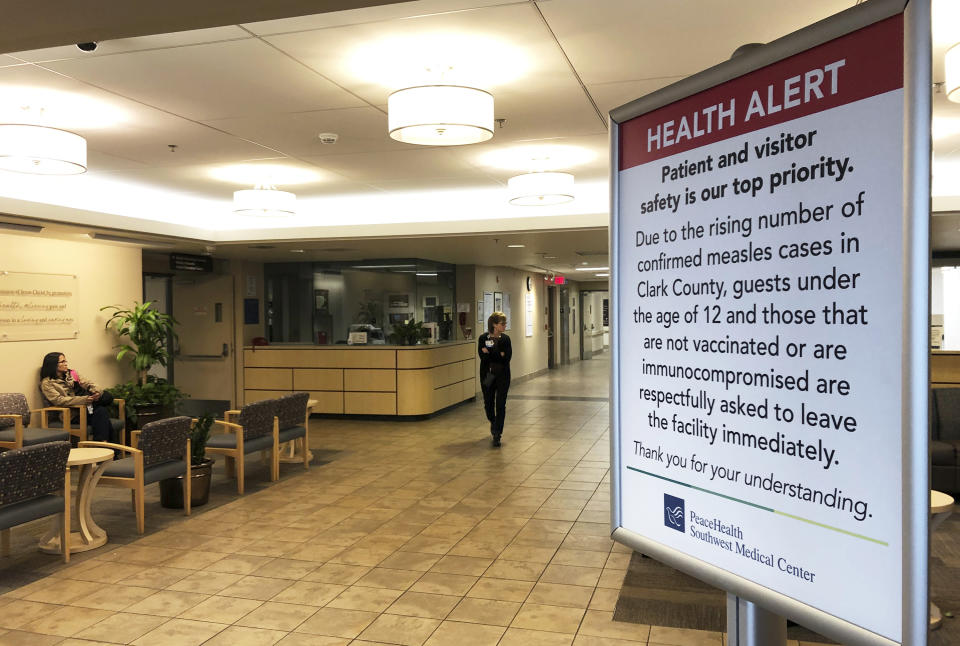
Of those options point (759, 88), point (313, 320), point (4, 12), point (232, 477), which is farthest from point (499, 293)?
point (759, 88)

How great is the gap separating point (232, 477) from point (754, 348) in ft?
24.9

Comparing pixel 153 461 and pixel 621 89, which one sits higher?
pixel 621 89

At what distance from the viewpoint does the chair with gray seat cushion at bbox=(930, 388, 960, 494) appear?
6598 millimetres

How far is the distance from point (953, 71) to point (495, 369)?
21.5ft

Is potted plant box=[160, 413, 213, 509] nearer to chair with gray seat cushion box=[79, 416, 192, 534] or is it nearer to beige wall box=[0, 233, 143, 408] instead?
chair with gray seat cushion box=[79, 416, 192, 534]

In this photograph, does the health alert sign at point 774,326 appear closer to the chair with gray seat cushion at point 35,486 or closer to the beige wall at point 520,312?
the chair with gray seat cushion at point 35,486

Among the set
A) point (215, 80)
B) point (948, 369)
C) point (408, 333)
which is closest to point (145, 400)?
point (408, 333)

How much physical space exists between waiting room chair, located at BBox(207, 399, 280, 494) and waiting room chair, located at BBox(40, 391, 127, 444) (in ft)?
7.53

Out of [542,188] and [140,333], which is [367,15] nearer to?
[542,188]

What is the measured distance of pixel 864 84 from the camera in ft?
3.41

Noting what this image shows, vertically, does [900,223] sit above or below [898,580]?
above

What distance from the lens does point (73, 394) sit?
9211 mm

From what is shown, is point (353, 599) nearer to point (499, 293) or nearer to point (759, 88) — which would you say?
point (759, 88)

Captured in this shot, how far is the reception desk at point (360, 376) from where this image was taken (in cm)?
1184
